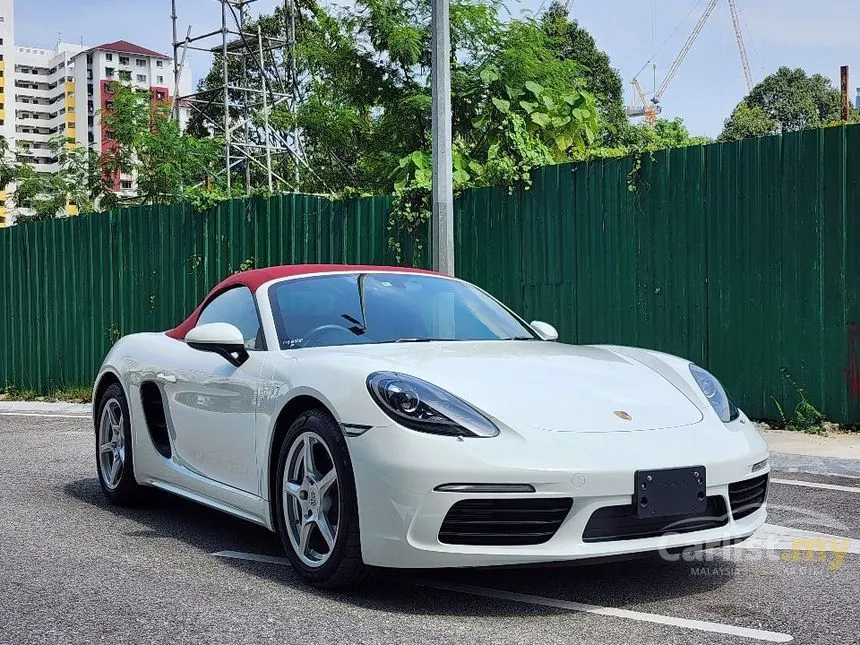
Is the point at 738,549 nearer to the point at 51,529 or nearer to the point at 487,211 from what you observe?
the point at 51,529


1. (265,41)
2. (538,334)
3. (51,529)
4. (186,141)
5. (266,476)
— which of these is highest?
(265,41)

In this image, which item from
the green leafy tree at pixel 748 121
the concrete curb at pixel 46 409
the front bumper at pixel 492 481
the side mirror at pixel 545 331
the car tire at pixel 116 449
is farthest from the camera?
the green leafy tree at pixel 748 121

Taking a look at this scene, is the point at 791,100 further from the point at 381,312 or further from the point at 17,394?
the point at 381,312

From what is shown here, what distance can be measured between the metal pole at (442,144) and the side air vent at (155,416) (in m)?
5.16

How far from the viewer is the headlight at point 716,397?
4930 millimetres

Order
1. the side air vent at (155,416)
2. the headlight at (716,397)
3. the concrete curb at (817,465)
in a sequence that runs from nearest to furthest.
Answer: the headlight at (716,397) < the side air vent at (155,416) < the concrete curb at (817,465)

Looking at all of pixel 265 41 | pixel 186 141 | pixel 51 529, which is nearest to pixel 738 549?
pixel 51 529

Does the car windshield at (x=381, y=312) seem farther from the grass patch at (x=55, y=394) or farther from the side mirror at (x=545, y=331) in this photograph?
the grass patch at (x=55, y=394)

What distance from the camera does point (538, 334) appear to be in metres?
6.10

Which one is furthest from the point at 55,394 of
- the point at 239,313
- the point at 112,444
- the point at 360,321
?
the point at 360,321

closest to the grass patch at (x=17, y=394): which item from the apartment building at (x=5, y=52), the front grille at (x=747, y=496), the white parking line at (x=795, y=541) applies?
the white parking line at (x=795, y=541)

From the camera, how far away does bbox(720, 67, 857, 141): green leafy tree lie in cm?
7438

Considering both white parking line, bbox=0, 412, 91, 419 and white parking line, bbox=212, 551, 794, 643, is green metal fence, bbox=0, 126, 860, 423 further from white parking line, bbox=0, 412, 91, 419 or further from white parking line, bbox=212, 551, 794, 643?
white parking line, bbox=212, 551, 794, 643

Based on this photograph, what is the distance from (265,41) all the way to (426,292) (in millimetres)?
50666
